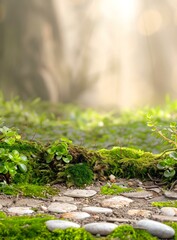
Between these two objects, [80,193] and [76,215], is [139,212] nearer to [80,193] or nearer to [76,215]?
[76,215]

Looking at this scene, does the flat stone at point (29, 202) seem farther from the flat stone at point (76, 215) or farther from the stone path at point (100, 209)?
the flat stone at point (76, 215)

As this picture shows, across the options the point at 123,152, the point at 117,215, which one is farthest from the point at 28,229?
the point at 123,152

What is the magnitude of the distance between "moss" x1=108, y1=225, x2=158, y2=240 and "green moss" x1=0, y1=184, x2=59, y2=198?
66 cm

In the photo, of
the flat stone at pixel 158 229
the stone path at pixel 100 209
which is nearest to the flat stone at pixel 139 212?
the stone path at pixel 100 209

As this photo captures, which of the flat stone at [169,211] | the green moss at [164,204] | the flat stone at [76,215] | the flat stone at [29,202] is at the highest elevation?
the flat stone at [29,202]

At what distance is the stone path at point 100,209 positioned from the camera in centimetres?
243

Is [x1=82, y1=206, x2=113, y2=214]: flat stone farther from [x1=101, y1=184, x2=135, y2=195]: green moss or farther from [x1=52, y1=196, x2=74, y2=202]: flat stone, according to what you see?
[x1=101, y1=184, x2=135, y2=195]: green moss

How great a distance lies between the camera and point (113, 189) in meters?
3.13

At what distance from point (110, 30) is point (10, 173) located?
765cm

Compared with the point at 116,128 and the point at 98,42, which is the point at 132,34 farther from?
the point at 116,128

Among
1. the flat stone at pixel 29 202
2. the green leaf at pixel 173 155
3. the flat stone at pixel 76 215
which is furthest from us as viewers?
the green leaf at pixel 173 155

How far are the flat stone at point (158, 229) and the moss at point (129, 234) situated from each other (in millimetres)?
21

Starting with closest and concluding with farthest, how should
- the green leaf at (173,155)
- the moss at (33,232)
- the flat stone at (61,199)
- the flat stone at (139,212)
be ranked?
the moss at (33,232)
the flat stone at (139,212)
the flat stone at (61,199)
the green leaf at (173,155)

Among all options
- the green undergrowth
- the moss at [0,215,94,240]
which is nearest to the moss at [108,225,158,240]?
the green undergrowth
